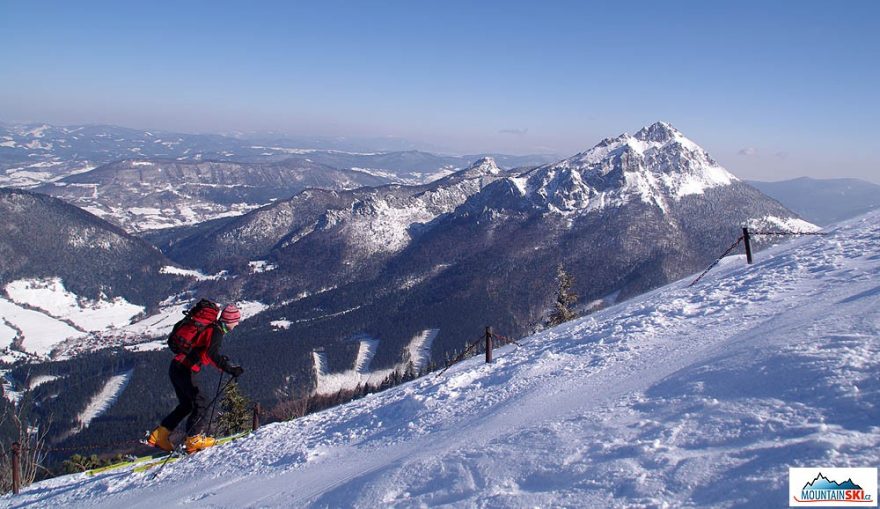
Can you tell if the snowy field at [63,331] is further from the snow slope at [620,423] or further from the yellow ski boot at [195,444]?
the snow slope at [620,423]

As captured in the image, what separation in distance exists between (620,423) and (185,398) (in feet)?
34.6

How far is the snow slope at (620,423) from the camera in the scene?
6.61m

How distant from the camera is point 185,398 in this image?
12.8 metres

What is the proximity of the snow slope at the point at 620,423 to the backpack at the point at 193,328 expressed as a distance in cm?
341

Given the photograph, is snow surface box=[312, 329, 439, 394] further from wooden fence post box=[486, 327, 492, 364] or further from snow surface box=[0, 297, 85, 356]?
wooden fence post box=[486, 327, 492, 364]

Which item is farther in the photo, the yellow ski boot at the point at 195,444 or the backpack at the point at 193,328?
the yellow ski boot at the point at 195,444

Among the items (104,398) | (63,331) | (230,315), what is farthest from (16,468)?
(63,331)

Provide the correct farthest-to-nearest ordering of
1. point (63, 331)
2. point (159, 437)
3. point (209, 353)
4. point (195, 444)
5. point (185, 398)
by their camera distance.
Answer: point (63, 331)
point (195, 444)
point (159, 437)
point (185, 398)
point (209, 353)

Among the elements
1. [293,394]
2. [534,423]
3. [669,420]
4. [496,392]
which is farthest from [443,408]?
[293,394]

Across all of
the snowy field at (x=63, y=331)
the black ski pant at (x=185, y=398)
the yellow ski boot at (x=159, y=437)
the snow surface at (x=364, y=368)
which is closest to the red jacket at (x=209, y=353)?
the black ski pant at (x=185, y=398)

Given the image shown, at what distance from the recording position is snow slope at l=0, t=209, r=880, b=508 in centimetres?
661

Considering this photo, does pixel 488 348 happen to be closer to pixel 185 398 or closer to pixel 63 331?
pixel 185 398

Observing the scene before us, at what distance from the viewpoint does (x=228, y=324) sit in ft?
39.3

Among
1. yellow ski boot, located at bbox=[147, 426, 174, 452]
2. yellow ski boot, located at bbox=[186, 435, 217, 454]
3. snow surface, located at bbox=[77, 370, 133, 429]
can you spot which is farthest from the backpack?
snow surface, located at bbox=[77, 370, 133, 429]
